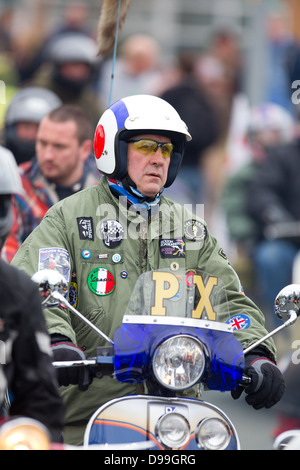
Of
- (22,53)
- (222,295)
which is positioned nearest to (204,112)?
(22,53)

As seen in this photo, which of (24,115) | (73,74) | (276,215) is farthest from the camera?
(73,74)

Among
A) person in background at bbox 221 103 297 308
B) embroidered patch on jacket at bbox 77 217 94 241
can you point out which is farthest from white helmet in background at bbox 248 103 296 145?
embroidered patch on jacket at bbox 77 217 94 241

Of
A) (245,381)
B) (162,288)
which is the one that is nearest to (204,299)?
(162,288)

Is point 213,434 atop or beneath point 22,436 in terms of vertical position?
beneath

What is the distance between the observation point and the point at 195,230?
5988 mm

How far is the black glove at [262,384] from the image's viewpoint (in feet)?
16.7

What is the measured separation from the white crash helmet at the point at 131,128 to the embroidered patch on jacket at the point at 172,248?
40 cm

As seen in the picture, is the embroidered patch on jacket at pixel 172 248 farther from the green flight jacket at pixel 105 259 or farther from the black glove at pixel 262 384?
the black glove at pixel 262 384

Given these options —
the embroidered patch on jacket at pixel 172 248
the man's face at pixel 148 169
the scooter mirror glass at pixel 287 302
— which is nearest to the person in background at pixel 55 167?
the man's face at pixel 148 169

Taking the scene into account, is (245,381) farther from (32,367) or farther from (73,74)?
(73,74)

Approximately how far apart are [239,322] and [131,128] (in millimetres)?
1143

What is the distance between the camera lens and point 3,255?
745cm

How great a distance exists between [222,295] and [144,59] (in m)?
10.3
